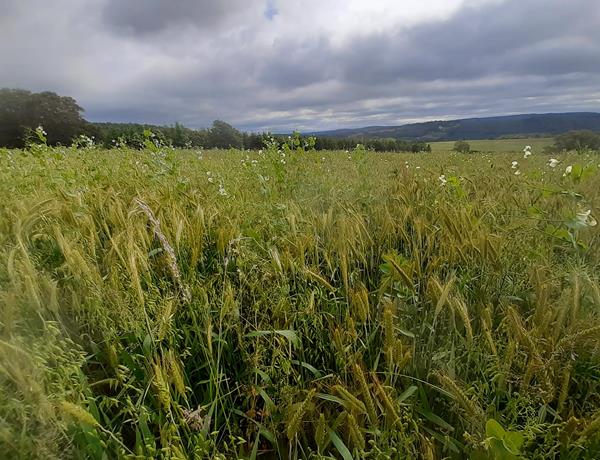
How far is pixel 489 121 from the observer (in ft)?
386

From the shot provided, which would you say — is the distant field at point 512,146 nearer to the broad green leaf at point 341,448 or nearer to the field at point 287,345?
the field at point 287,345

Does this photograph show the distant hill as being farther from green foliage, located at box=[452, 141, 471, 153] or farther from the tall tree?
green foliage, located at box=[452, 141, 471, 153]

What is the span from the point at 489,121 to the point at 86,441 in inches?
5456

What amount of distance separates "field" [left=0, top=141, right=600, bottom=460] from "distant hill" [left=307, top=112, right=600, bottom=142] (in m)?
80.5

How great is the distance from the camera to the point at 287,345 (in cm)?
103

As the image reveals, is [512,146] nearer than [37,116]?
No

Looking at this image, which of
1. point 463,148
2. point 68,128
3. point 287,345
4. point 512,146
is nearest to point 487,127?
point 512,146

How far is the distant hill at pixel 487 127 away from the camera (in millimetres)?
85312

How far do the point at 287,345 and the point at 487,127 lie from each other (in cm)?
12384

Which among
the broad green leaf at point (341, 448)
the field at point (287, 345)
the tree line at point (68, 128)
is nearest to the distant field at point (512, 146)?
the tree line at point (68, 128)

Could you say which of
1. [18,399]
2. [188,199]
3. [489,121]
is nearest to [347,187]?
[188,199]

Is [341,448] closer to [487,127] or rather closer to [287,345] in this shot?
A: [287,345]

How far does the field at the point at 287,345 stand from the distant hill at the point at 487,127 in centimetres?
8046

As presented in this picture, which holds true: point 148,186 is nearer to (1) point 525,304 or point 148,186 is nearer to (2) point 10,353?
(2) point 10,353
